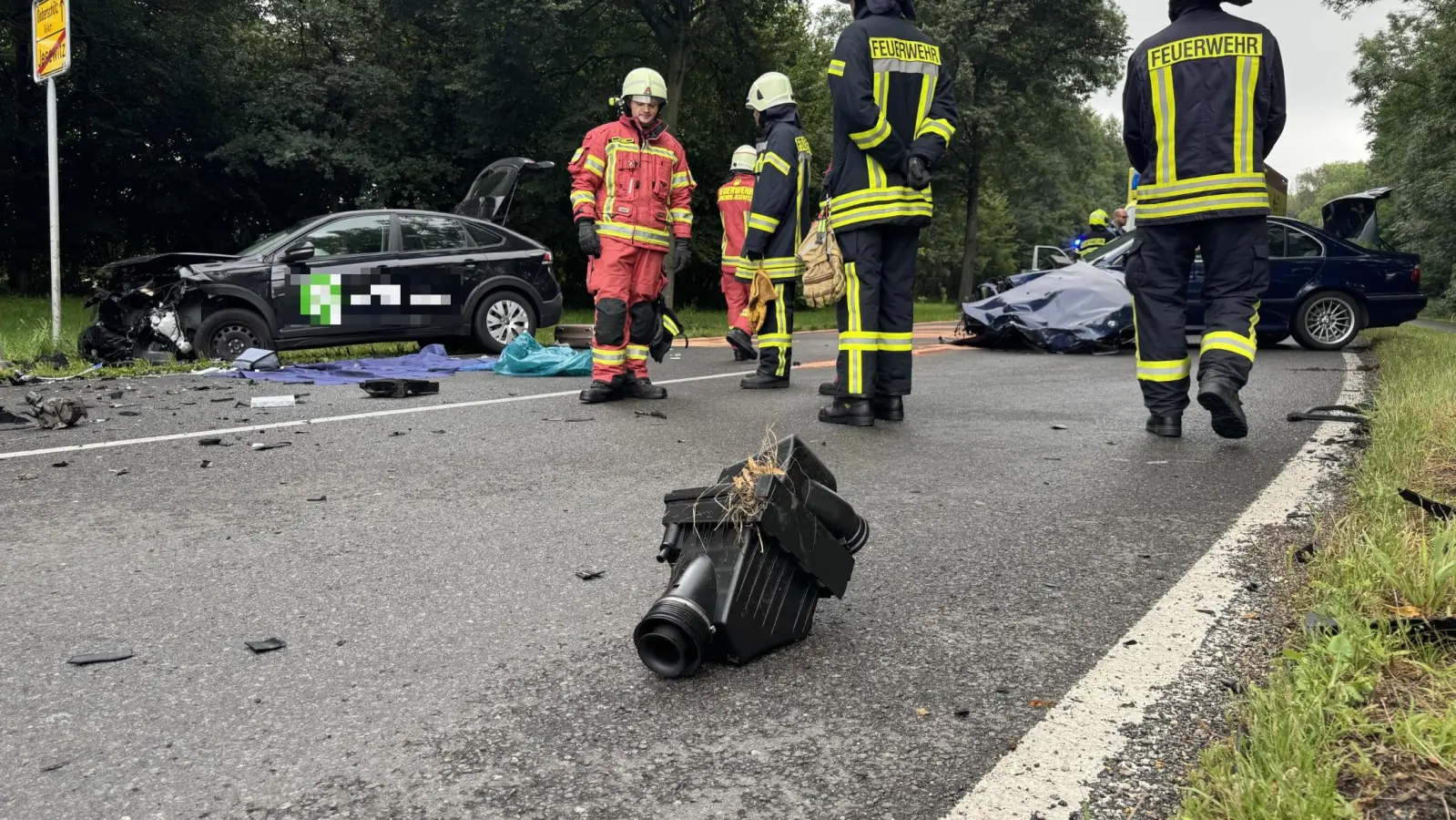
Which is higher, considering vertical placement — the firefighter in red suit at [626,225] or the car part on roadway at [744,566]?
the firefighter in red suit at [626,225]

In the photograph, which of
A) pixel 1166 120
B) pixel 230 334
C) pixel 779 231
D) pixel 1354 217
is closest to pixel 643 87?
pixel 779 231

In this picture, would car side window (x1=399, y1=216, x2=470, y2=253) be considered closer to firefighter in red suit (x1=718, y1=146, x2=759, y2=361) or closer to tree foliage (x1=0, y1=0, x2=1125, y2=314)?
firefighter in red suit (x1=718, y1=146, x2=759, y2=361)

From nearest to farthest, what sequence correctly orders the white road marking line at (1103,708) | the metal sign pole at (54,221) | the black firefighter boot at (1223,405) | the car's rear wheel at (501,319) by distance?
the white road marking line at (1103,708)
the black firefighter boot at (1223,405)
the metal sign pole at (54,221)
the car's rear wheel at (501,319)

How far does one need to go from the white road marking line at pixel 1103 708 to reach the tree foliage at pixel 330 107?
21.8 metres

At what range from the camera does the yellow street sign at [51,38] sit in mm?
10102

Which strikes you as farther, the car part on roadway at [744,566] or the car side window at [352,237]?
the car side window at [352,237]

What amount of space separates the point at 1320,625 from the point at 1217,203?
352 centimetres

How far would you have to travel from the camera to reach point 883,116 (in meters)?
6.09

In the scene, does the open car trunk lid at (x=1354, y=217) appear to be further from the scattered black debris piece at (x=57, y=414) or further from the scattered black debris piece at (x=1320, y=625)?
the scattered black debris piece at (x=57, y=414)

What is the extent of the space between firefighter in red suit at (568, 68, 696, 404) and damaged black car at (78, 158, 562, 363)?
3613 mm

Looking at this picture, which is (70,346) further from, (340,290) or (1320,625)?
(1320,625)

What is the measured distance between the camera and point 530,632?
8.82 ft

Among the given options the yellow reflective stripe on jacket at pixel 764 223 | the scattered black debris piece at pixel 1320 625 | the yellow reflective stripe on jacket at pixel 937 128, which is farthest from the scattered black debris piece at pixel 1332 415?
the scattered black debris piece at pixel 1320 625

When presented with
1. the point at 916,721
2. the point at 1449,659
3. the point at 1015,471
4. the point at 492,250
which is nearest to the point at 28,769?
the point at 916,721
